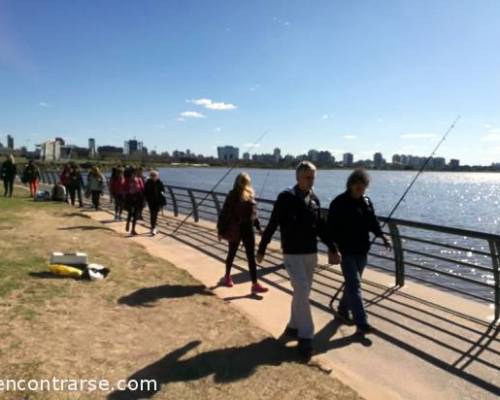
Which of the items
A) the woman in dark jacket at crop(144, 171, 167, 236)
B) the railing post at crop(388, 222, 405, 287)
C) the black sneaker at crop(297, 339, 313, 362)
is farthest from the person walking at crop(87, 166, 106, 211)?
the black sneaker at crop(297, 339, 313, 362)

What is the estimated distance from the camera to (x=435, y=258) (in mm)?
6934

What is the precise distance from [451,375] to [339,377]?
107 cm

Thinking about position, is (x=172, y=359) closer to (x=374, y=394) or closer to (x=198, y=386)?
(x=198, y=386)

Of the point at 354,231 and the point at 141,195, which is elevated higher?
the point at 354,231

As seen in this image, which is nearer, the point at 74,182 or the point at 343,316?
the point at 343,316

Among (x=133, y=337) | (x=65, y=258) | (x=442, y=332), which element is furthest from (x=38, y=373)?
(x=442, y=332)

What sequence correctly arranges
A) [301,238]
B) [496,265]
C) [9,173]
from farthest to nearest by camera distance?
1. [9,173]
2. [496,265]
3. [301,238]

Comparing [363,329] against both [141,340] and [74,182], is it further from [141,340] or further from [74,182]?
[74,182]

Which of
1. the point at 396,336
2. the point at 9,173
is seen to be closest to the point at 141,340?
the point at 396,336

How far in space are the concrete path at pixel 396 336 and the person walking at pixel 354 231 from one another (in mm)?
339

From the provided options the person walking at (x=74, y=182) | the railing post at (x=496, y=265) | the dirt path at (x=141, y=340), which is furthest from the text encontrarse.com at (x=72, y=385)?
the person walking at (x=74, y=182)

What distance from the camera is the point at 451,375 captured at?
14.7 ft

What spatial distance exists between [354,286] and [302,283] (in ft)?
2.63

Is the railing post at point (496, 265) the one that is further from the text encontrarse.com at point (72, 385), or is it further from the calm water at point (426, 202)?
the calm water at point (426, 202)
